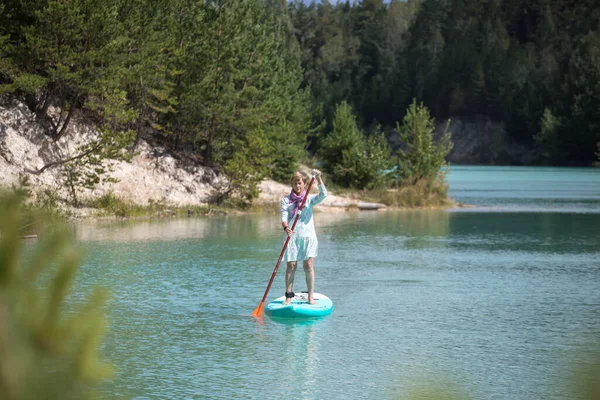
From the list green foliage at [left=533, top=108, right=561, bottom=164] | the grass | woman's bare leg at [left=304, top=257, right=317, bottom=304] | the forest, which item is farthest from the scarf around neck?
green foliage at [left=533, top=108, right=561, bottom=164]

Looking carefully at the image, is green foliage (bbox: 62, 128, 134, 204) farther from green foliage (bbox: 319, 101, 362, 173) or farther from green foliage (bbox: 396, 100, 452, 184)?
green foliage (bbox: 396, 100, 452, 184)

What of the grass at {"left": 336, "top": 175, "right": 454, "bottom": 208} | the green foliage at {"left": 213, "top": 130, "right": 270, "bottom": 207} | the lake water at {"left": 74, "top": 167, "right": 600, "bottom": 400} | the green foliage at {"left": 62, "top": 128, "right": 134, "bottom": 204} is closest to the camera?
the lake water at {"left": 74, "top": 167, "right": 600, "bottom": 400}

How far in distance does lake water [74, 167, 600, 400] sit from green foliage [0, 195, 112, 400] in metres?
0.23

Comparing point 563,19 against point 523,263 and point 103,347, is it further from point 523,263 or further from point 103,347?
point 103,347

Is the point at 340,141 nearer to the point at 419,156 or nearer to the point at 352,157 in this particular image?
the point at 352,157

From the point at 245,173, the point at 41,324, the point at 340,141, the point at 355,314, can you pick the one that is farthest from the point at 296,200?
the point at 340,141

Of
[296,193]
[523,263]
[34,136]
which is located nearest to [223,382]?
[296,193]

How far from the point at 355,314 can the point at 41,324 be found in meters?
11.7

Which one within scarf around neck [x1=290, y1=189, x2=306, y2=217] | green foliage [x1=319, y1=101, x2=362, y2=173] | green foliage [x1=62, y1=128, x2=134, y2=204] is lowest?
scarf around neck [x1=290, y1=189, x2=306, y2=217]

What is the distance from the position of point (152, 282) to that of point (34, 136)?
561 inches

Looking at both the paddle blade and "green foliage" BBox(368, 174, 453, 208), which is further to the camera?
"green foliage" BBox(368, 174, 453, 208)

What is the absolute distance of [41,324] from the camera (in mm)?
1375

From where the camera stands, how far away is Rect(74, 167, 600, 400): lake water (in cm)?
877

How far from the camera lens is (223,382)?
28.7 ft
